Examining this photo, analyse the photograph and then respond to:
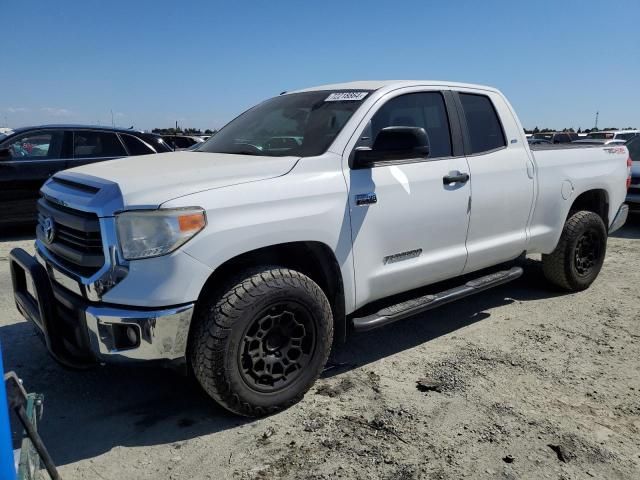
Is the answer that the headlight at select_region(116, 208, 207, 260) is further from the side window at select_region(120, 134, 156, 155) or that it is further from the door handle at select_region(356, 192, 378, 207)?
the side window at select_region(120, 134, 156, 155)

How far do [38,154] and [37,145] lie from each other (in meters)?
0.13

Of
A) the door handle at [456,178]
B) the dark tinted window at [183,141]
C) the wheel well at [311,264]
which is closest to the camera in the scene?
the wheel well at [311,264]

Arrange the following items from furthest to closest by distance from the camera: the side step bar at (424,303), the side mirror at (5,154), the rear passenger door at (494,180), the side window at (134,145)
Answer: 1. the side window at (134,145)
2. the side mirror at (5,154)
3. the rear passenger door at (494,180)
4. the side step bar at (424,303)

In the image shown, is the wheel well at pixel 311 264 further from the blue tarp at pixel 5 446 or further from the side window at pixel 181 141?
the side window at pixel 181 141

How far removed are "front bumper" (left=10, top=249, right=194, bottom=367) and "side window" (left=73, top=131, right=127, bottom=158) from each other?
5748mm

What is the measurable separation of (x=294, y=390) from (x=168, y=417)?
0.72m

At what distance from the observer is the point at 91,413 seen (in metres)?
3.01

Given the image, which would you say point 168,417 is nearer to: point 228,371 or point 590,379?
point 228,371

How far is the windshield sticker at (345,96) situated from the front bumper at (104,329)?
1.79 m

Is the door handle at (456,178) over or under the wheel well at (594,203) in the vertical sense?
over

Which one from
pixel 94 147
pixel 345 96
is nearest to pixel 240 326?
pixel 345 96

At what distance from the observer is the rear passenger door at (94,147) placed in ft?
26.0

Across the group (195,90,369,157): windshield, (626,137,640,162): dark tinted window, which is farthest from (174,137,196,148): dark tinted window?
(195,90,369,157): windshield

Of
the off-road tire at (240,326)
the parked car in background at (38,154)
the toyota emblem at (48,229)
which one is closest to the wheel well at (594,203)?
the off-road tire at (240,326)
